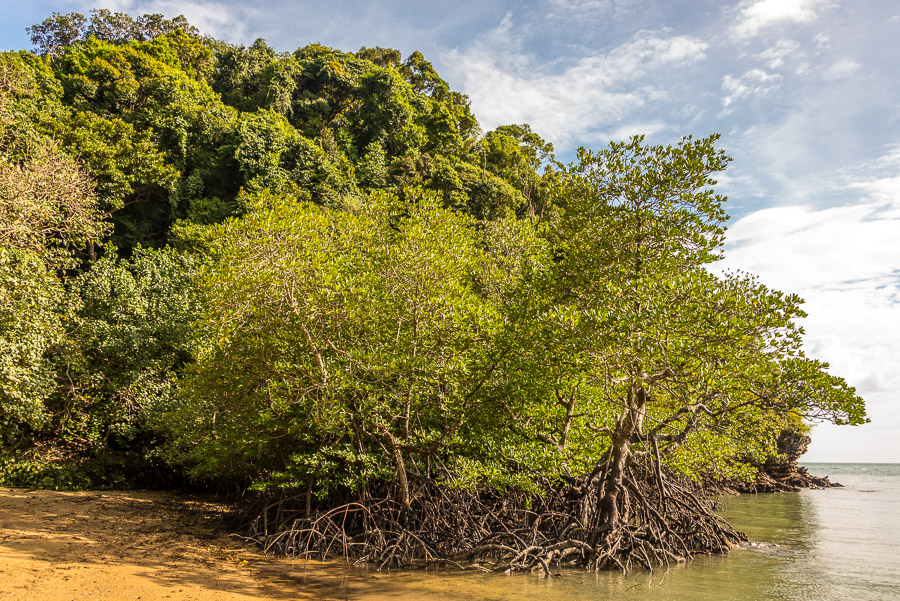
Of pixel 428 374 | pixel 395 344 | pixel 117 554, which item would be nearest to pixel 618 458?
pixel 428 374

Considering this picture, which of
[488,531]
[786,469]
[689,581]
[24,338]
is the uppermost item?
[24,338]

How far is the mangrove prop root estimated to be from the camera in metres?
9.12

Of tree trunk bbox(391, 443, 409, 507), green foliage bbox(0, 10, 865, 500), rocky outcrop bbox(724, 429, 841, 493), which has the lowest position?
rocky outcrop bbox(724, 429, 841, 493)

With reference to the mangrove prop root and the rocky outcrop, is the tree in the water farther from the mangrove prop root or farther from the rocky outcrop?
the rocky outcrop

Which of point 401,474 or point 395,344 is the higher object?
point 395,344

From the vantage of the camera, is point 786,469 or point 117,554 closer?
point 117,554

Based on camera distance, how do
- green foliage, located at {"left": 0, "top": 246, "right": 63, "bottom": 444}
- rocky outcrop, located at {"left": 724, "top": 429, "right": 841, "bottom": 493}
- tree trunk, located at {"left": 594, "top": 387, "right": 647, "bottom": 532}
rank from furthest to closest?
1. rocky outcrop, located at {"left": 724, "top": 429, "right": 841, "bottom": 493}
2. green foliage, located at {"left": 0, "top": 246, "right": 63, "bottom": 444}
3. tree trunk, located at {"left": 594, "top": 387, "right": 647, "bottom": 532}

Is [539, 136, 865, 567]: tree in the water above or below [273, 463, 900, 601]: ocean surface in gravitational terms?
above

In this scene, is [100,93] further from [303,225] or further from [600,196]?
[600,196]

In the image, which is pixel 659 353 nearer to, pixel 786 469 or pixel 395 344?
pixel 395 344

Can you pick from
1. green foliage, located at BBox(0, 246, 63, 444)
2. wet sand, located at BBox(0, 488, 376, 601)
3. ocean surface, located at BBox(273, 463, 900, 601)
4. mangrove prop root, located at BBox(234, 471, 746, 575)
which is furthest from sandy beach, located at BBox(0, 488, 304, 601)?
green foliage, located at BBox(0, 246, 63, 444)

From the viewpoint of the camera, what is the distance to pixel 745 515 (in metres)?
18.2

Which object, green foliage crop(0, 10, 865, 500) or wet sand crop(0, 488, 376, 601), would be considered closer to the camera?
wet sand crop(0, 488, 376, 601)

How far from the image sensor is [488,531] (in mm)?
10266
